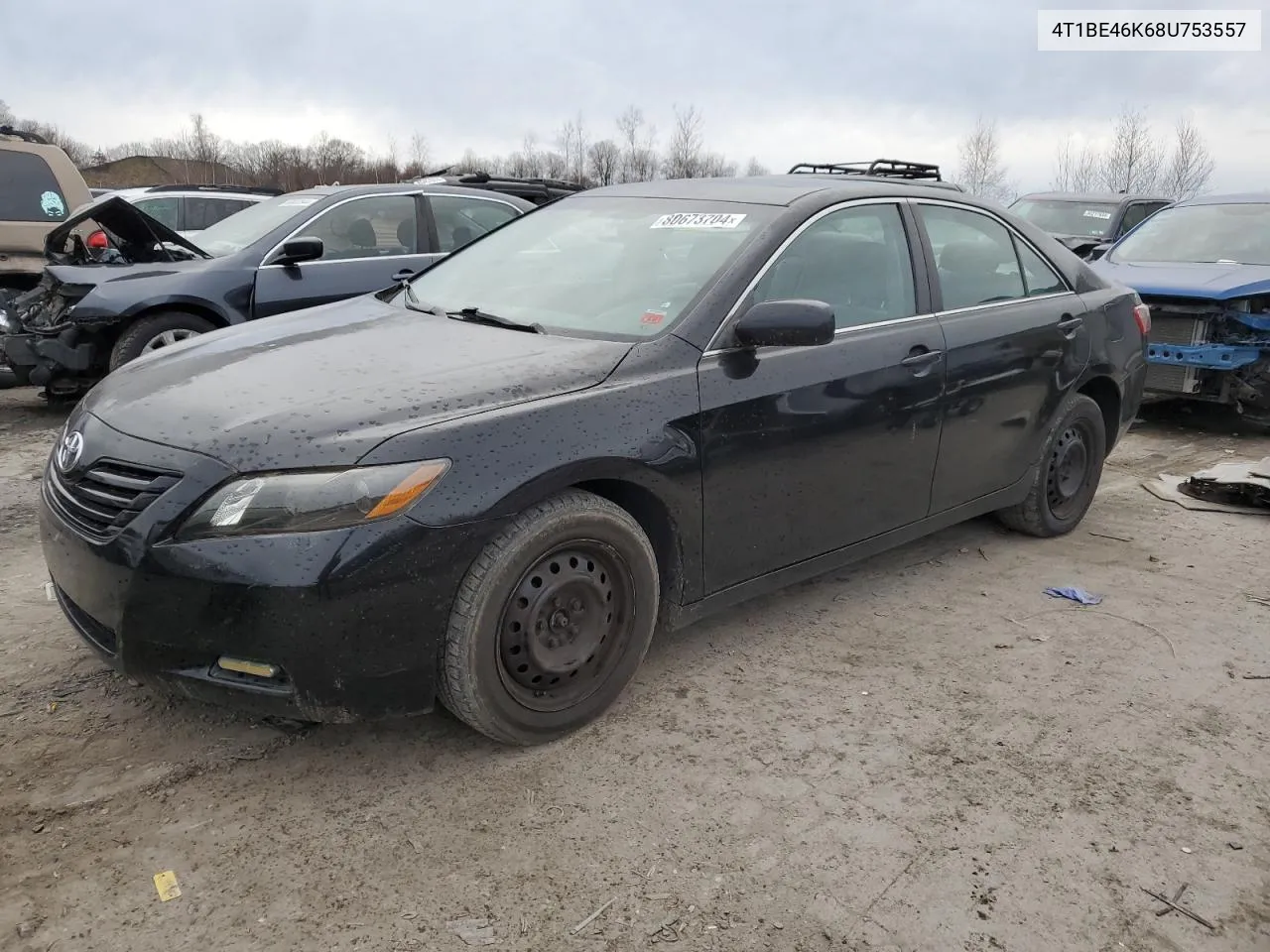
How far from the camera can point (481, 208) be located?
8.08 metres

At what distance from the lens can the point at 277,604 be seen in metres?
2.46

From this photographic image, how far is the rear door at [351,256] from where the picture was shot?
7.06 m

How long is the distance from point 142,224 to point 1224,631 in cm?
701

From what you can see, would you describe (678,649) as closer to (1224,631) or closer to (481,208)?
(1224,631)

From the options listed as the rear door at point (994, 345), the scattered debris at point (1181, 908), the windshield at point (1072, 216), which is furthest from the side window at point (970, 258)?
the windshield at point (1072, 216)

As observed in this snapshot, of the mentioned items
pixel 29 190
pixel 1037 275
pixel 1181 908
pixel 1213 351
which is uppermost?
pixel 29 190

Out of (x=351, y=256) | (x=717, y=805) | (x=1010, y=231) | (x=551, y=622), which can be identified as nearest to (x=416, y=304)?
(x=551, y=622)

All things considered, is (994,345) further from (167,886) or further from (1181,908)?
(167,886)

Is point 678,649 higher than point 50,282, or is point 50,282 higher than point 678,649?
point 50,282

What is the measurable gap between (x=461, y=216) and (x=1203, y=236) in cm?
612

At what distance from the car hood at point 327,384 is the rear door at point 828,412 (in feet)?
1.61

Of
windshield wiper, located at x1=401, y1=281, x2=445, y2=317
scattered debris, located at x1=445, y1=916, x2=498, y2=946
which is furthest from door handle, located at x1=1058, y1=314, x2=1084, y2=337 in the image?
scattered debris, located at x1=445, y1=916, x2=498, y2=946

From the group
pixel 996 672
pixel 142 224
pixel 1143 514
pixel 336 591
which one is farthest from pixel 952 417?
pixel 142 224

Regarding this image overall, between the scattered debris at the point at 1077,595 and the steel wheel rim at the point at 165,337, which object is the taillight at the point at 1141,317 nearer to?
the scattered debris at the point at 1077,595
